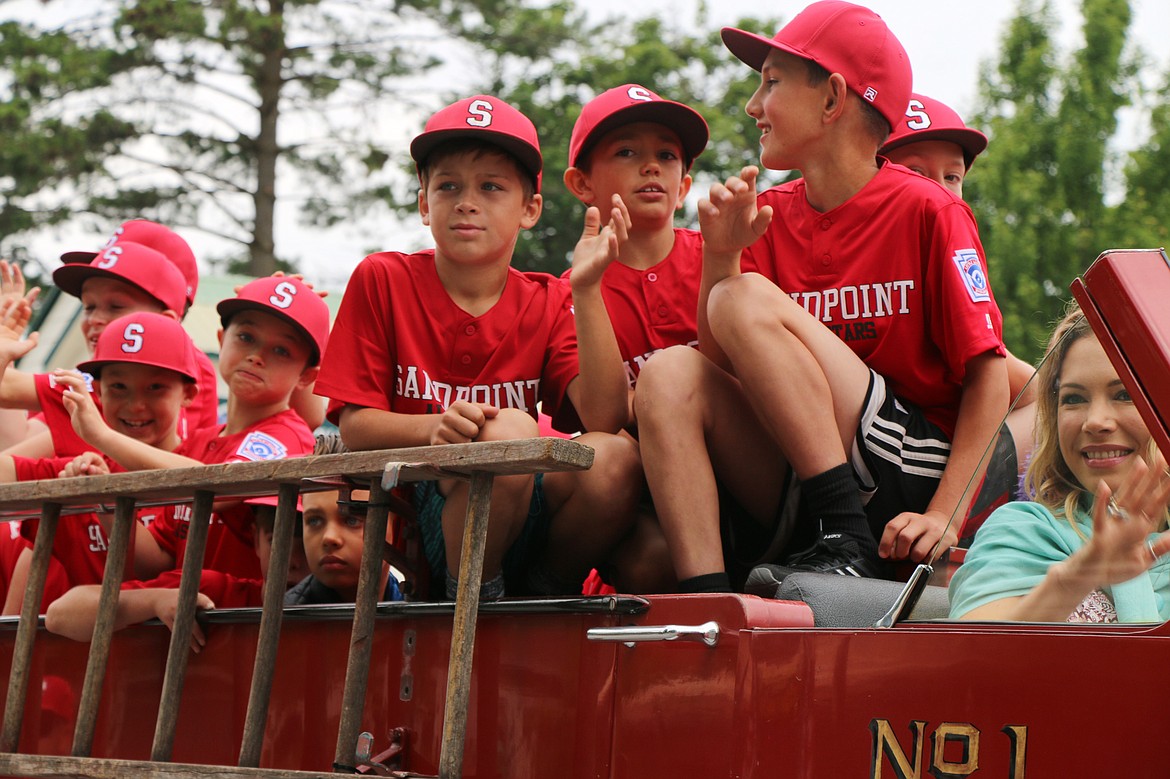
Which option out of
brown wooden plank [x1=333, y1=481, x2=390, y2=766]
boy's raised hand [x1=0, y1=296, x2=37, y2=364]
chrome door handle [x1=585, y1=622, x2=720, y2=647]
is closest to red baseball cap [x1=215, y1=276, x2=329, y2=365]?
boy's raised hand [x1=0, y1=296, x2=37, y2=364]

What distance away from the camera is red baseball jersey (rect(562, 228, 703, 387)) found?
3883mm

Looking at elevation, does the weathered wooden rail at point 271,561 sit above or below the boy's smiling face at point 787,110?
below

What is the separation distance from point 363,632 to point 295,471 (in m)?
0.34

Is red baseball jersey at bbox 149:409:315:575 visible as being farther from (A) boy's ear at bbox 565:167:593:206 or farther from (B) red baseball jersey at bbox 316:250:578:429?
(A) boy's ear at bbox 565:167:593:206

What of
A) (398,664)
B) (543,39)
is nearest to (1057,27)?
(543,39)

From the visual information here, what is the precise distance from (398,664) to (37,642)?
145 cm

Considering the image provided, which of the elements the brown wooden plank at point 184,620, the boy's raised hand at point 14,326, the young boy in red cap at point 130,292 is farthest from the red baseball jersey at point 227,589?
the young boy in red cap at point 130,292

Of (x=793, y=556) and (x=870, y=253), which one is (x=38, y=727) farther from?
(x=870, y=253)

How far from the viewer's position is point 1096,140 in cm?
1636

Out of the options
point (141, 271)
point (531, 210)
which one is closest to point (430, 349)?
point (531, 210)

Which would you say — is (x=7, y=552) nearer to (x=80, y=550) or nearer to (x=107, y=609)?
(x=80, y=550)

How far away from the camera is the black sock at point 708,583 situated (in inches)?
113

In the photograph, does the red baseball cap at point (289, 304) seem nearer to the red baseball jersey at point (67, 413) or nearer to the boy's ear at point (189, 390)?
the boy's ear at point (189, 390)

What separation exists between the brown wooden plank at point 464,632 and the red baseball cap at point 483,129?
1452mm
